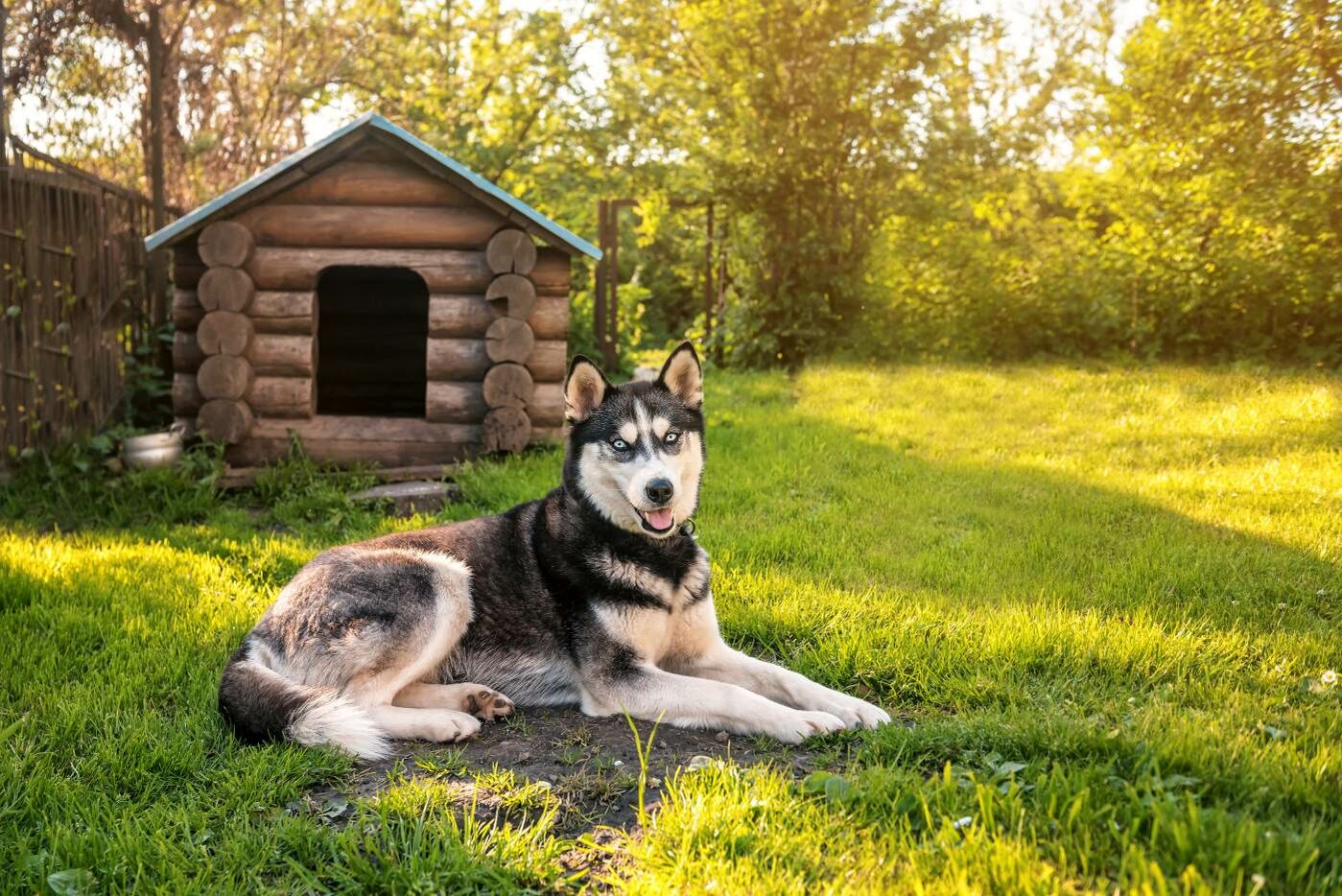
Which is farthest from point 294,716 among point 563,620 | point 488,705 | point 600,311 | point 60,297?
point 600,311

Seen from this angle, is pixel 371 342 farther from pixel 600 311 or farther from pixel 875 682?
pixel 875 682

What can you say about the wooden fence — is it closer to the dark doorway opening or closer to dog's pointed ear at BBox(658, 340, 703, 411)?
the dark doorway opening

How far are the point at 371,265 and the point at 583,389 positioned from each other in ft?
16.2

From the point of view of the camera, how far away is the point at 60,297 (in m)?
7.84

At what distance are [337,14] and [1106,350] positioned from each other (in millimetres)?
13493

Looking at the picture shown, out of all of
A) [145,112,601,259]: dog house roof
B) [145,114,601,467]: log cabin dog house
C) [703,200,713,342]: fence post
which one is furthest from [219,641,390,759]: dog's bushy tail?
[703,200,713,342]: fence post

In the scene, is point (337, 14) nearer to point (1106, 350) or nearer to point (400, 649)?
point (1106, 350)

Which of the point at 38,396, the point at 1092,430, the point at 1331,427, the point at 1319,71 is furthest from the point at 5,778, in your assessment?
the point at 1319,71

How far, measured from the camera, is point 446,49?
683 inches

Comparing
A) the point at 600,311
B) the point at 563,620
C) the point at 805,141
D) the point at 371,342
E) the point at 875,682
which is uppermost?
the point at 805,141

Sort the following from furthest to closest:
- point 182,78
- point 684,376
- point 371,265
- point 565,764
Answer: point 182,78 → point 371,265 → point 684,376 → point 565,764

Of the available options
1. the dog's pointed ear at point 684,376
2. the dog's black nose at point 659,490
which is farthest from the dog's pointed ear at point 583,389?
the dog's black nose at point 659,490

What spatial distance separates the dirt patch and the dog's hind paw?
1.5 inches

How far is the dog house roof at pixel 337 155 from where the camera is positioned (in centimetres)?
780
